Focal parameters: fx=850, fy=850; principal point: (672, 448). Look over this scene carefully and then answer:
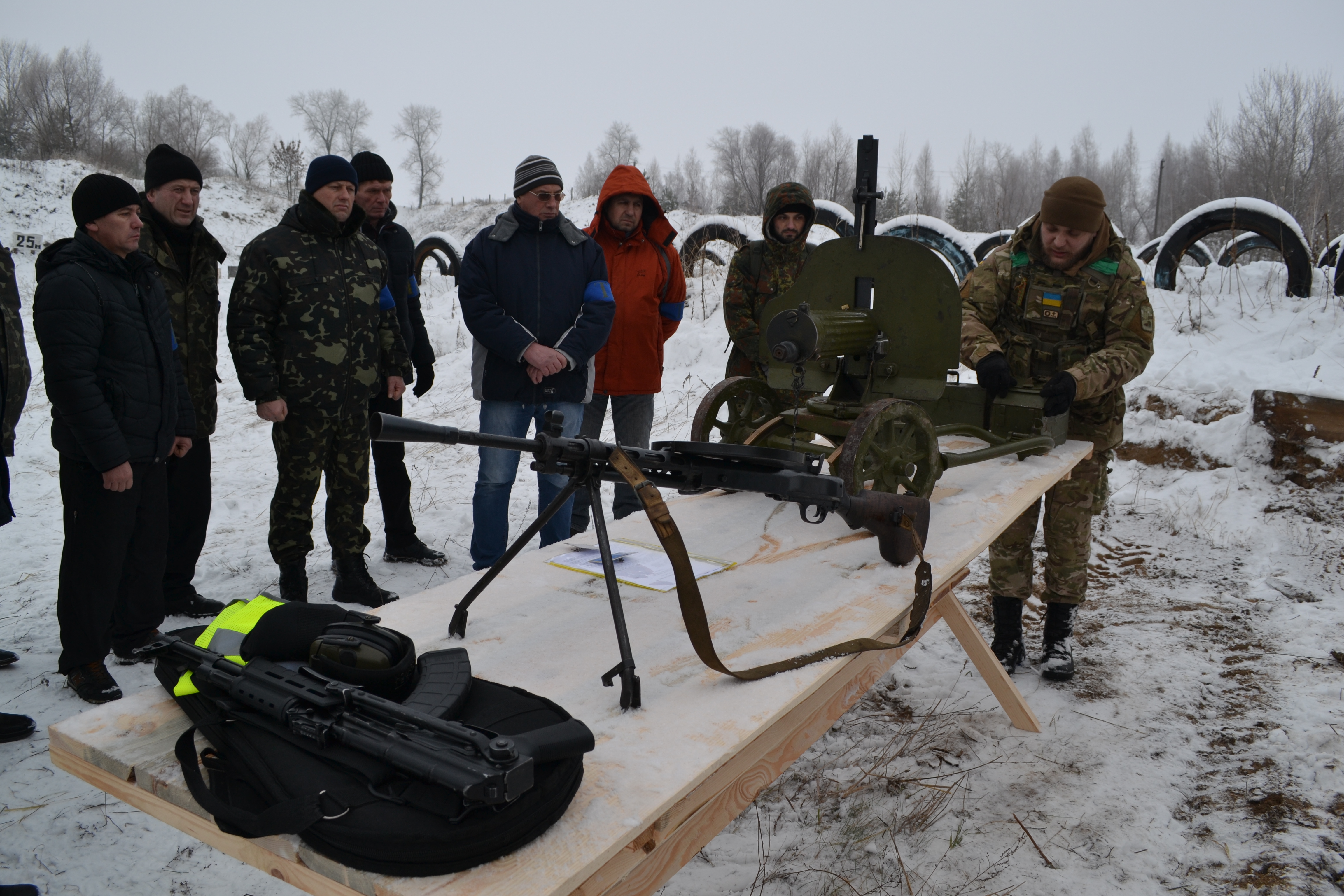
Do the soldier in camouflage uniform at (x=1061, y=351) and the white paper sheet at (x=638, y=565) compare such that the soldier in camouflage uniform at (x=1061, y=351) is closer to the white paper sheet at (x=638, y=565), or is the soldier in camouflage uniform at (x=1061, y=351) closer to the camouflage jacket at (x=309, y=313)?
the white paper sheet at (x=638, y=565)

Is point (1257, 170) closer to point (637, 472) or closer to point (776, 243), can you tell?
point (776, 243)

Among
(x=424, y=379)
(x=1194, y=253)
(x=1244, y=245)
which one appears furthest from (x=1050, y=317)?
(x=1194, y=253)

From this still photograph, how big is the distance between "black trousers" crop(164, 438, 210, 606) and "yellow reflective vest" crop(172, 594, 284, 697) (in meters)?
2.52

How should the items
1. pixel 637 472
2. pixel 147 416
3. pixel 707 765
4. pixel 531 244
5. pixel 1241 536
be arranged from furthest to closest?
pixel 1241 536
pixel 531 244
pixel 147 416
pixel 637 472
pixel 707 765

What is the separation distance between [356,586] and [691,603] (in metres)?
2.81

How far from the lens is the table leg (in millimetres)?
2938

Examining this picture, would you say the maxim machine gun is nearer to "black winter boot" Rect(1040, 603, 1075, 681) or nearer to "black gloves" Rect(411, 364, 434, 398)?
"black winter boot" Rect(1040, 603, 1075, 681)

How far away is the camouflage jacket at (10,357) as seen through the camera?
3129 mm

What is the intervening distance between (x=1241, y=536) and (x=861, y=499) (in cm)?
414

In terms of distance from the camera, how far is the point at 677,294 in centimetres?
Result: 470

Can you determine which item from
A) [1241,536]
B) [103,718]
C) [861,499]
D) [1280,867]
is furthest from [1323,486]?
[103,718]

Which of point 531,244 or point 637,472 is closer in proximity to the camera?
point 637,472

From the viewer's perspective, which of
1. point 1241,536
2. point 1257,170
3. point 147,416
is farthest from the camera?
point 1257,170

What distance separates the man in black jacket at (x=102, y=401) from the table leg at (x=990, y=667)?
9.36ft
